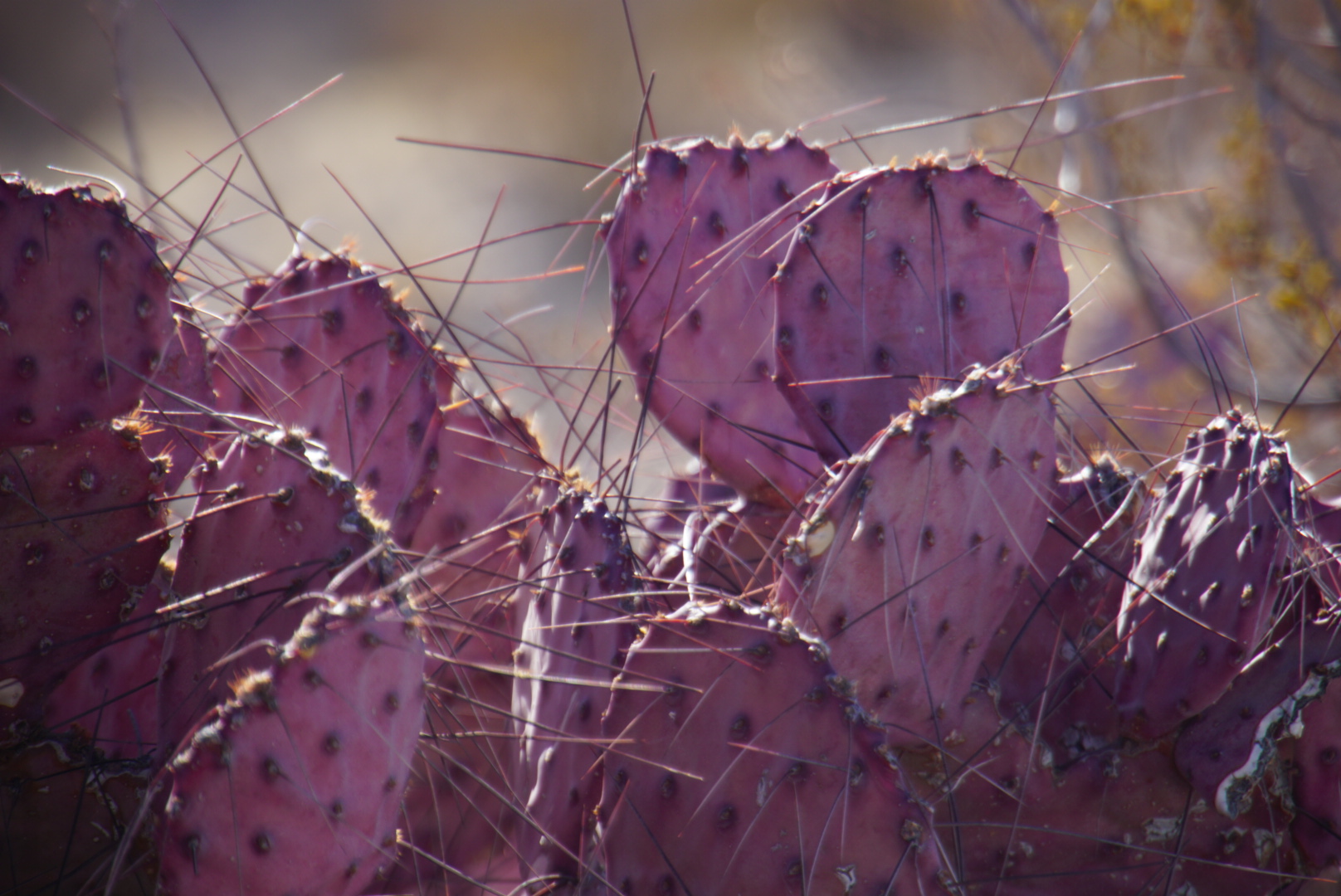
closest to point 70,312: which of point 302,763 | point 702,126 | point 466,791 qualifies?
point 302,763

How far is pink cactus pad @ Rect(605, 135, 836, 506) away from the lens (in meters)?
1.07

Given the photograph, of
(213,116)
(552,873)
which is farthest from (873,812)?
(213,116)

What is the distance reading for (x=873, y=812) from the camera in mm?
713

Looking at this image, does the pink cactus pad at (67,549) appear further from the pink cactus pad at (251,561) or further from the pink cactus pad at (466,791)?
the pink cactus pad at (466,791)

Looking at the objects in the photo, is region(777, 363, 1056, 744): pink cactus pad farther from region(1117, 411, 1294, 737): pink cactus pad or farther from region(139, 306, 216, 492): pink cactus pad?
region(139, 306, 216, 492): pink cactus pad

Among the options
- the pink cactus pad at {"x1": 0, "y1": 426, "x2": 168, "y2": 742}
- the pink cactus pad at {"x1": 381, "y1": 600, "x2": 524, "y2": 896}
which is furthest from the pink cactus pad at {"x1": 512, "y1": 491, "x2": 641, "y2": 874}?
the pink cactus pad at {"x1": 0, "y1": 426, "x2": 168, "y2": 742}

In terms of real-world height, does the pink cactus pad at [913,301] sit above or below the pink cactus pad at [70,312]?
above

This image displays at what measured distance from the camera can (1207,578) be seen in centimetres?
90

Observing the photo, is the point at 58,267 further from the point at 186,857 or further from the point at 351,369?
the point at 186,857

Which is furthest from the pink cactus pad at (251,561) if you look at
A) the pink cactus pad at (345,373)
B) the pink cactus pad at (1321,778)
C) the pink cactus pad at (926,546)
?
the pink cactus pad at (1321,778)

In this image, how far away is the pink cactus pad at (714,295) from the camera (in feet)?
3.51

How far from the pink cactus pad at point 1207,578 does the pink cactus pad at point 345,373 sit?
2.50 feet

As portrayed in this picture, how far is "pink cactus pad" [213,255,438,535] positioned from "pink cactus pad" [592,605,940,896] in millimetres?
411

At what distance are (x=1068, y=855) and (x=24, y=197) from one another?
43.4 inches
